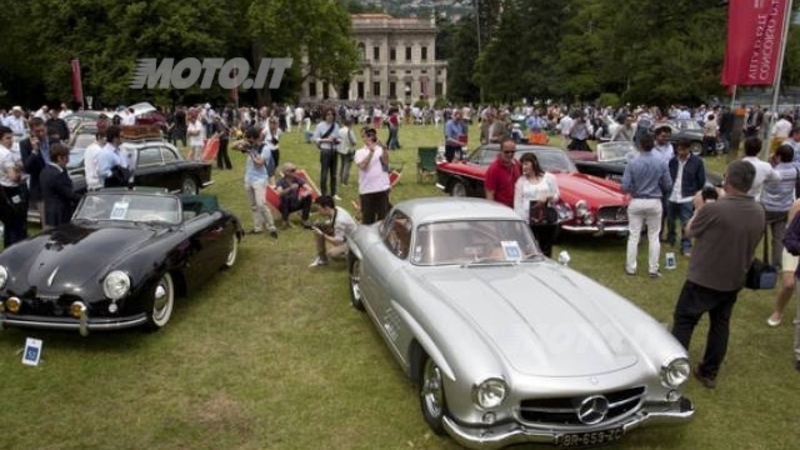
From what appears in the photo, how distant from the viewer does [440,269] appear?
564 cm

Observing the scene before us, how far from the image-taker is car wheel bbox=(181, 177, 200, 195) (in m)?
13.8

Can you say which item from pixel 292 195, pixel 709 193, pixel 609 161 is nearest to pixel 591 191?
pixel 709 193

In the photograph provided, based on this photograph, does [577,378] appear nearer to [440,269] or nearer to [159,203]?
[440,269]

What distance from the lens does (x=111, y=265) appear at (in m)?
6.05

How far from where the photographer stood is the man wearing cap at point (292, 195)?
11.5 m

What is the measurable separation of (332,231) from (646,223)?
431 cm

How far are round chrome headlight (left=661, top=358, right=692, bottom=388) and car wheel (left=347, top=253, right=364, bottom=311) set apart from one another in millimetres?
3562

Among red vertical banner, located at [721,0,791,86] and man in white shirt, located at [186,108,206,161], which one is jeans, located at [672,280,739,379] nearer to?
red vertical banner, located at [721,0,791,86]

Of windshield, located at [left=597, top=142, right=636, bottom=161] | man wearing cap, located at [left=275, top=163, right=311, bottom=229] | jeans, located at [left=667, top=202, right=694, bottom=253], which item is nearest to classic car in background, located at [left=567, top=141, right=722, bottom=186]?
windshield, located at [left=597, top=142, right=636, bottom=161]

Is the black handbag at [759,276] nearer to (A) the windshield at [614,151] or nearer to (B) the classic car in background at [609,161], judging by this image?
(B) the classic car in background at [609,161]

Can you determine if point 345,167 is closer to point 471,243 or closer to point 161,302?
point 161,302

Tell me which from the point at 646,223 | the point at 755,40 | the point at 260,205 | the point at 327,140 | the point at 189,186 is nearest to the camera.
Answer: the point at 646,223

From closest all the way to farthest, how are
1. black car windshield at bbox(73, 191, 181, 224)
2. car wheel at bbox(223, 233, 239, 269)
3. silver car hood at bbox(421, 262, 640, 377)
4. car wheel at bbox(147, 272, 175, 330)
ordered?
1. silver car hood at bbox(421, 262, 640, 377)
2. car wheel at bbox(147, 272, 175, 330)
3. black car windshield at bbox(73, 191, 181, 224)
4. car wheel at bbox(223, 233, 239, 269)

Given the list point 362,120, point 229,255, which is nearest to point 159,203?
point 229,255
